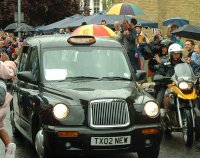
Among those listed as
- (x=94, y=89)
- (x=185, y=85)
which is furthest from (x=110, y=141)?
(x=185, y=85)

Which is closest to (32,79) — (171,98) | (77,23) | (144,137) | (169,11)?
(144,137)

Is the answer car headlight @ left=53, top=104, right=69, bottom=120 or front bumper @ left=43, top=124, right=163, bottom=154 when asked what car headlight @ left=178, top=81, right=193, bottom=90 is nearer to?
front bumper @ left=43, top=124, right=163, bottom=154

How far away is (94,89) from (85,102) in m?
0.46

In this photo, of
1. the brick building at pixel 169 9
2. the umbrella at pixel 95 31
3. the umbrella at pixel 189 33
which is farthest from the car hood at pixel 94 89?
the brick building at pixel 169 9

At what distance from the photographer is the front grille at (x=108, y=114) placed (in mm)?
8203

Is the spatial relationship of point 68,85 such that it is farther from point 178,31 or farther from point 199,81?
point 178,31

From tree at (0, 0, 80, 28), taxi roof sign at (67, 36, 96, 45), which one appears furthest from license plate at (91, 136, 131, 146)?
tree at (0, 0, 80, 28)

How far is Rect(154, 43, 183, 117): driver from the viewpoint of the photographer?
11.3 meters

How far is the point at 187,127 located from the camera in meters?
10.2

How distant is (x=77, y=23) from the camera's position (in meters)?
30.3

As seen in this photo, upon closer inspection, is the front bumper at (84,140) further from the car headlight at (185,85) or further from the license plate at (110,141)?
the car headlight at (185,85)

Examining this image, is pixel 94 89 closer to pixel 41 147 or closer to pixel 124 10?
pixel 41 147

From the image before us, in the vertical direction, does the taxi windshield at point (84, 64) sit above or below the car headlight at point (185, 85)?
above

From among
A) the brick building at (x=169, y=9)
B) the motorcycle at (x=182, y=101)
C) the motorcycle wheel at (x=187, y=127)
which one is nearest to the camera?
the motorcycle wheel at (x=187, y=127)
